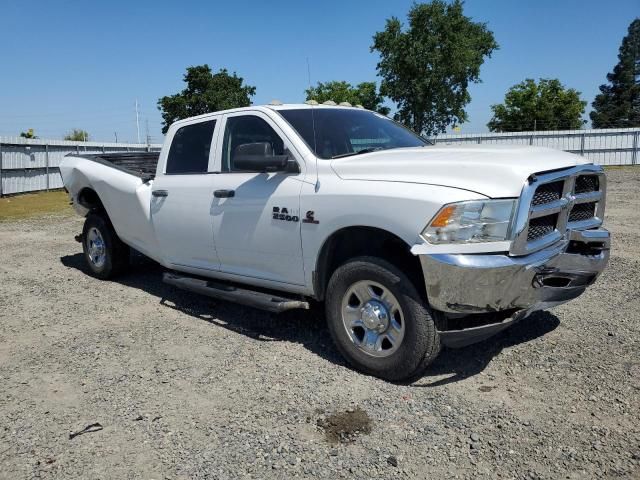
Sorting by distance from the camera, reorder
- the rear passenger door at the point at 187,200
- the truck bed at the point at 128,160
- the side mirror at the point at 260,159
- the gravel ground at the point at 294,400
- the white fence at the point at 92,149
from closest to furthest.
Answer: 1. the gravel ground at the point at 294,400
2. the side mirror at the point at 260,159
3. the rear passenger door at the point at 187,200
4. the truck bed at the point at 128,160
5. the white fence at the point at 92,149

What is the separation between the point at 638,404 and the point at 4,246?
10.2 meters

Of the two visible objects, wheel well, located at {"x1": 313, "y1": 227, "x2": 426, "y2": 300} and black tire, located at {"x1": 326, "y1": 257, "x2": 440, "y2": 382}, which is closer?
black tire, located at {"x1": 326, "y1": 257, "x2": 440, "y2": 382}

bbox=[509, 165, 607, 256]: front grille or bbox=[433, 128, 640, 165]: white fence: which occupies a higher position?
bbox=[433, 128, 640, 165]: white fence

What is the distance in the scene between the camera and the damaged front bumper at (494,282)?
3.25 metres

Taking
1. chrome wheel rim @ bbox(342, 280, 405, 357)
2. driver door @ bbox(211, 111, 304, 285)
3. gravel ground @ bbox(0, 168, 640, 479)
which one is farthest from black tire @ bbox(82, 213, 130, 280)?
chrome wheel rim @ bbox(342, 280, 405, 357)

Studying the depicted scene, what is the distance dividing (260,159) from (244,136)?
806mm

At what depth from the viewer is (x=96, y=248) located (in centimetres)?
714

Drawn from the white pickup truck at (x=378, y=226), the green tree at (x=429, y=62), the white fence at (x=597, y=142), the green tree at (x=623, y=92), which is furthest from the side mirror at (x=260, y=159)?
the green tree at (x=623, y=92)

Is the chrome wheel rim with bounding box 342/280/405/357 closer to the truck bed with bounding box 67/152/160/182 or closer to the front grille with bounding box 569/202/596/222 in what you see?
the front grille with bounding box 569/202/596/222

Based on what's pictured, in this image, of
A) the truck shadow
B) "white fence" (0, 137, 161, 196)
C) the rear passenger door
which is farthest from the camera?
"white fence" (0, 137, 161, 196)

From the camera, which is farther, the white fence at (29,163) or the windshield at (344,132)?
the white fence at (29,163)

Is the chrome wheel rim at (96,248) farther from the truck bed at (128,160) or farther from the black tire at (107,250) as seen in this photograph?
A: the truck bed at (128,160)

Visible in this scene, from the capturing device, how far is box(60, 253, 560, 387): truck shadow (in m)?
4.10

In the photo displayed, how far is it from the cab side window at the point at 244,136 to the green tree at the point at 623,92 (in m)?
79.1
